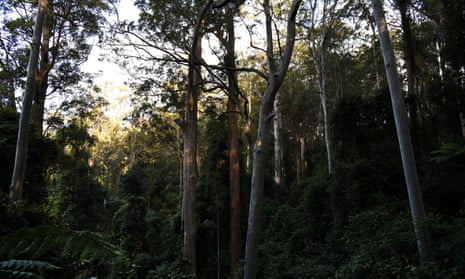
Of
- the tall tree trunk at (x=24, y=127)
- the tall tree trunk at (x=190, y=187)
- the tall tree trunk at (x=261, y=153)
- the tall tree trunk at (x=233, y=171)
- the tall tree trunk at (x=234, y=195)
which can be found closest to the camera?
the tall tree trunk at (x=261, y=153)

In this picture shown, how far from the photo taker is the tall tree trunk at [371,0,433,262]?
214 inches

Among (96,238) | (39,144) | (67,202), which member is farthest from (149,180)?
(96,238)

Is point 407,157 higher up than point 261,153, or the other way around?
point 261,153

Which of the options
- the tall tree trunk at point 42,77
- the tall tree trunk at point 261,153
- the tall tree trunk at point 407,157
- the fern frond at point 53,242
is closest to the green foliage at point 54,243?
the fern frond at point 53,242

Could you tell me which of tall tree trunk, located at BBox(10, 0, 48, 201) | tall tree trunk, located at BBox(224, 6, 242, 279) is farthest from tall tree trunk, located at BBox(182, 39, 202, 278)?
tall tree trunk, located at BBox(10, 0, 48, 201)

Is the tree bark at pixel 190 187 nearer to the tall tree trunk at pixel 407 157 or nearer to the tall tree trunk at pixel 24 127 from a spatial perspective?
the tall tree trunk at pixel 24 127

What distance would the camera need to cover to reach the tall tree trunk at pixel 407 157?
17.9ft

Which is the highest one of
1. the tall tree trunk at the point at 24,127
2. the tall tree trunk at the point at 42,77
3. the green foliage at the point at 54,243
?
the tall tree trunk at the point at 42,77

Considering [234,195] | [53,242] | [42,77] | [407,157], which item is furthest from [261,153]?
[42,77]

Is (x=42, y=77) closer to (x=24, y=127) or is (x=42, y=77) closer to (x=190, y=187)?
(x=24, y=127)

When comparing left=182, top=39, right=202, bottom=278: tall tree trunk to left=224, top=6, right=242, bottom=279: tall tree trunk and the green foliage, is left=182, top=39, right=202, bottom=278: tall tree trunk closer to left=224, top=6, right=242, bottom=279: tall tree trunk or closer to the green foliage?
left=224, top=6, right=242, bottom=279: tall tree trunk

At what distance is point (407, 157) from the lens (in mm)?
5965

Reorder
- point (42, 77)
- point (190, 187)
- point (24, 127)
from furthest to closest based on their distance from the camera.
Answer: point (42, 77) → point (190, 187) → point (24, 127)

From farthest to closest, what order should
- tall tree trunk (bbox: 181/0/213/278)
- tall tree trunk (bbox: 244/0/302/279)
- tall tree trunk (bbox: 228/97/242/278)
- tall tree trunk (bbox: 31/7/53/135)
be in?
tall tree trunk (bbox: 31/7/53/135), tall tree trunk (bbox: 228/97/242/278), tall tree trunk (bbox: 181/0/213/278), tall tree trunk (bbox: 244/0/302/279)
